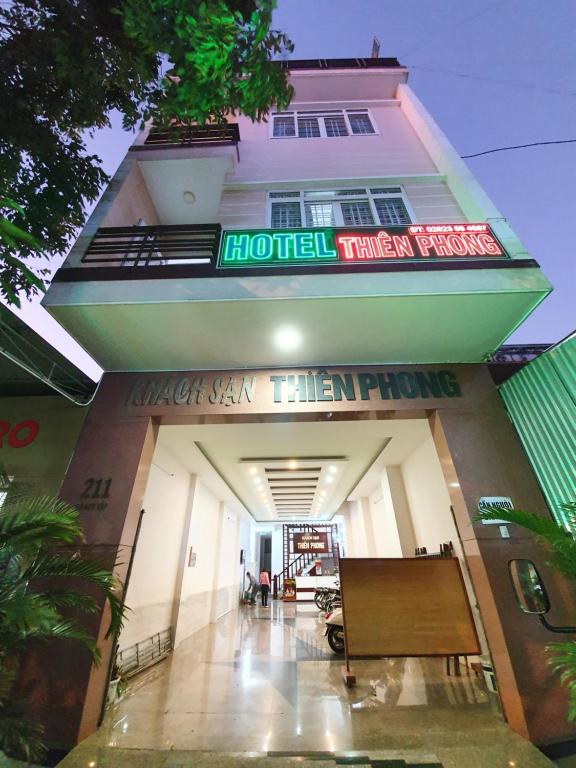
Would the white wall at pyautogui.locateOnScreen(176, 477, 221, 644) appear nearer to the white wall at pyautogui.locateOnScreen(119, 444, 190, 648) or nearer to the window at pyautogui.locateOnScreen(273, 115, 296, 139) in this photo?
the white wall at pyautogui.locateOnScreen(119, 444, 190, 648)

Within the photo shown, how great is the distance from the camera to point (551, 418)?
11.5 feet

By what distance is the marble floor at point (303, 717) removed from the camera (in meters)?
2.45

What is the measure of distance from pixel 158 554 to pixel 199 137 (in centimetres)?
791

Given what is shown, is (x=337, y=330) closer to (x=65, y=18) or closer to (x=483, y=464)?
(x=483, y=464)

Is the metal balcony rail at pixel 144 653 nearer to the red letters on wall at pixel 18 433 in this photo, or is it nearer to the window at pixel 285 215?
the red letters on wall at pixel 18 433

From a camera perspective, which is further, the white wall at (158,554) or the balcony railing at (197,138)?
the balcony railing at (197,138)

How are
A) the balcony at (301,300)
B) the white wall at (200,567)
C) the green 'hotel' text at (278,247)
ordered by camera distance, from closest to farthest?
the balcony at (301,300)
the green 'hotel' text at (278,247)
the white wall at (200,567)

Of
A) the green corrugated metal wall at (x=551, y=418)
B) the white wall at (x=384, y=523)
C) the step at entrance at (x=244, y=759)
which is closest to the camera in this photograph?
the step at entrance at (x=244, y=759)

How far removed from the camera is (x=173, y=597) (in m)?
6.21

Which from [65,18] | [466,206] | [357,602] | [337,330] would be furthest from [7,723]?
[466,206]

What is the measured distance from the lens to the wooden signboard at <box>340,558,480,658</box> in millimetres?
3756

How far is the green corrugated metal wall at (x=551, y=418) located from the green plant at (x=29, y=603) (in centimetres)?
459

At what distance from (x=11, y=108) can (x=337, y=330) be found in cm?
503

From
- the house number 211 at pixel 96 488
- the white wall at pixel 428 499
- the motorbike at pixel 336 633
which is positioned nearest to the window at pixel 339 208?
the white wall at pixel 428 499
